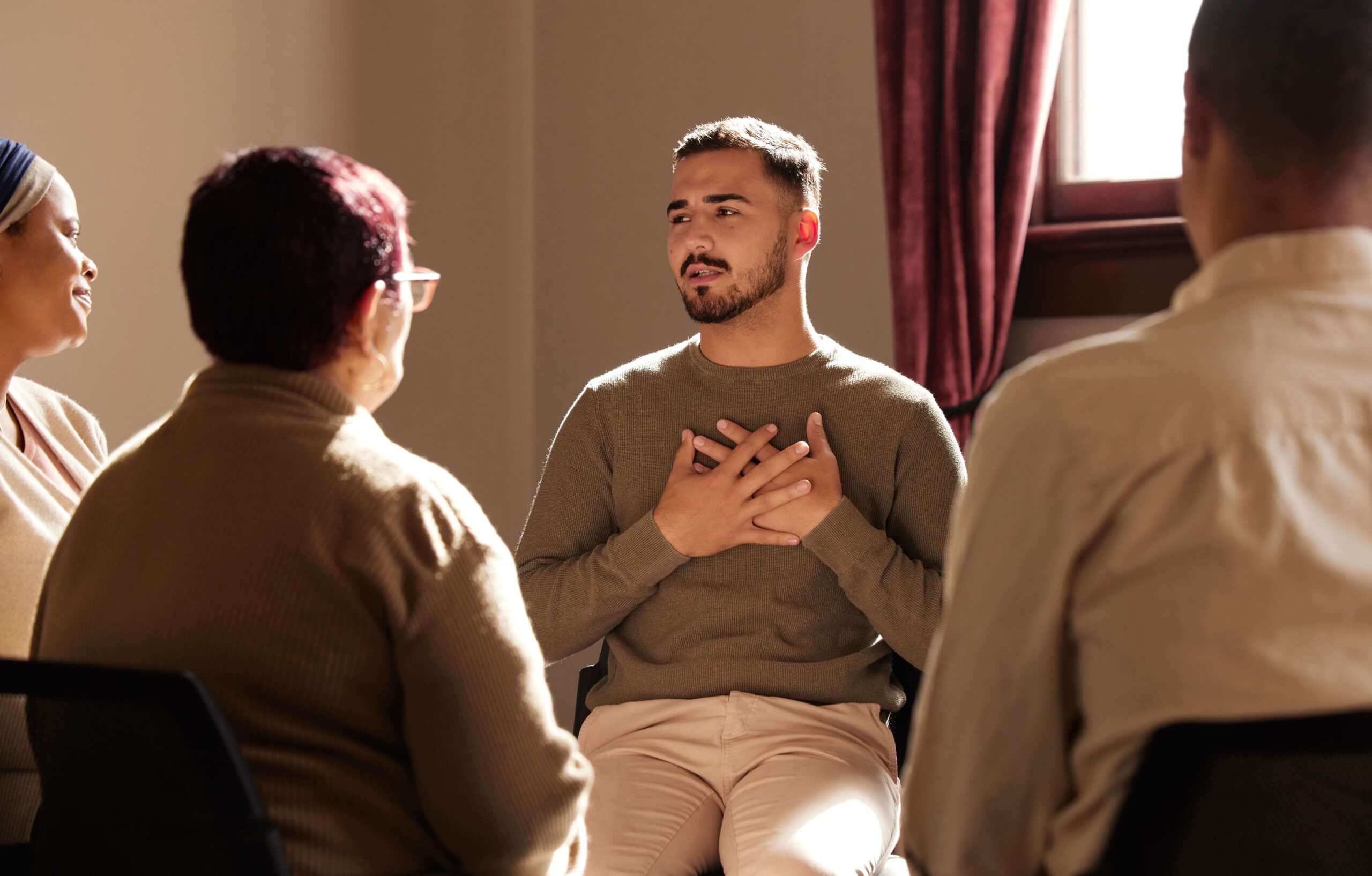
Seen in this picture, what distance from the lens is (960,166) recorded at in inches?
103

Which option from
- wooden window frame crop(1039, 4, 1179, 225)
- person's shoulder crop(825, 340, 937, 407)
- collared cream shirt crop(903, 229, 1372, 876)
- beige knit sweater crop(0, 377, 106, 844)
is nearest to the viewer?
collared cream shirt crop(903, 229, 1372, 876)

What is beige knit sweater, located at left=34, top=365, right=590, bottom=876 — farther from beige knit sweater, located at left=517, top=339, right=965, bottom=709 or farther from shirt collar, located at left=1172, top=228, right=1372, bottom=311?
beige knit sweater, located at left=517, top=339, right=965, bottom=709

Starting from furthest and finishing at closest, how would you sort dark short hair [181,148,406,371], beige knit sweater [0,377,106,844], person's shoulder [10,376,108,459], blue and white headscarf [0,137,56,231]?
person's shoulder [10,376,108,459] < blue and white headscarf [0,137,56,231] < beige knit sweater [0,377,106,844] < dark short hair [181,148,406,371]

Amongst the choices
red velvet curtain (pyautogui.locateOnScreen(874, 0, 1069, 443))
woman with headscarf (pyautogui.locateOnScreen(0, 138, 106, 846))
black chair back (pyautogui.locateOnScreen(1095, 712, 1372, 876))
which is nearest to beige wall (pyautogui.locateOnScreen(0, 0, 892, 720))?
red velvet curtain (pyautogui.locateOnScreen(874, 0, 1069, 443))

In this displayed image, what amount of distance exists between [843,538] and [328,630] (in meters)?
0.93

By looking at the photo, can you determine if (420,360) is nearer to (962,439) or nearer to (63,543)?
(962,439)

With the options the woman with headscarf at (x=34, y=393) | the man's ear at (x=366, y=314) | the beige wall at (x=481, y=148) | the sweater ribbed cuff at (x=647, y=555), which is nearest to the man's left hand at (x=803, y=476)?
the sweater ribbed cuff at (x=647, y=555)

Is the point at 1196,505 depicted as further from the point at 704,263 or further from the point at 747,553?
the point at 704,263

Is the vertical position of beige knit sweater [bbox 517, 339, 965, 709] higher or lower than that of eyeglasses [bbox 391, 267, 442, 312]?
lower

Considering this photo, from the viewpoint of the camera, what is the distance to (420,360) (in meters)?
3.06

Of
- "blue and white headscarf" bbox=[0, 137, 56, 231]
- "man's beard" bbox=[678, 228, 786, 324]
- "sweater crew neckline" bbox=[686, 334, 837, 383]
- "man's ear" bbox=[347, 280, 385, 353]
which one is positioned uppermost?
"blue and white headscarf" bbox=[0, 137, 56, 231]

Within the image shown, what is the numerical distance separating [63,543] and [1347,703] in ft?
3.40

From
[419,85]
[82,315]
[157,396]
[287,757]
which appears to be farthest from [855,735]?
[419,85]

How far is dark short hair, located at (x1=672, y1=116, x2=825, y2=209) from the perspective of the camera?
200 centimetres
